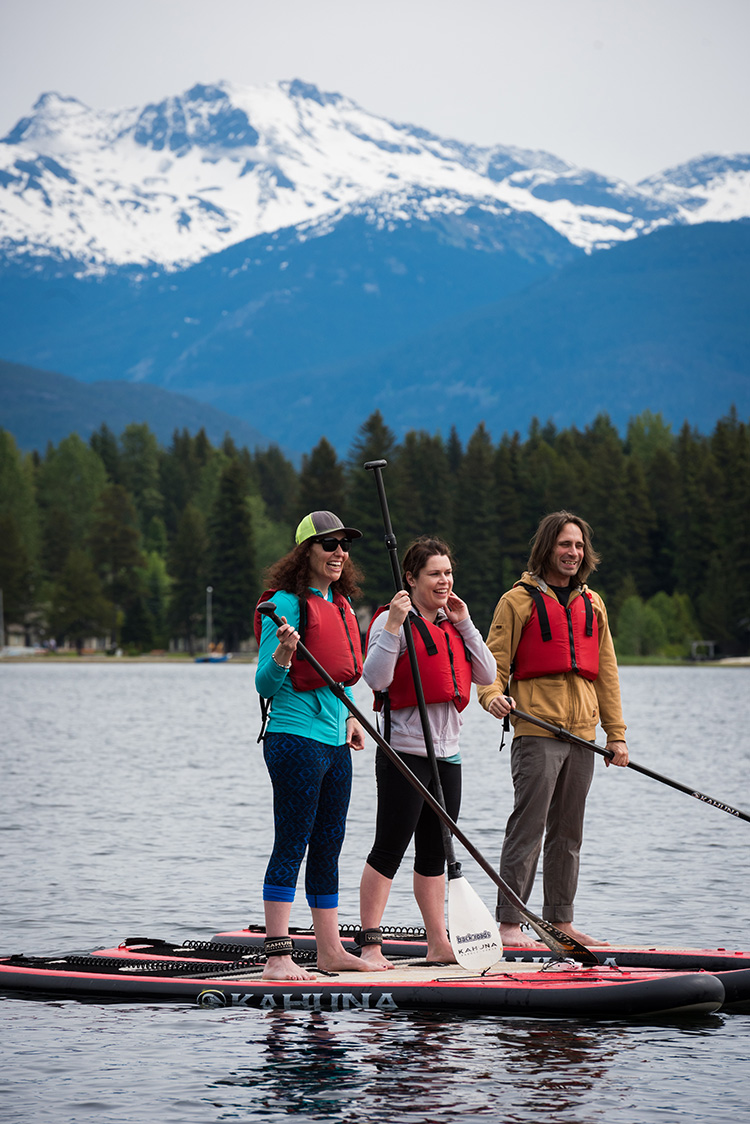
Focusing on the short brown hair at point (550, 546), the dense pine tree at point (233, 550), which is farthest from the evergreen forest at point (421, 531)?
the short brown hair at point (550, 546)

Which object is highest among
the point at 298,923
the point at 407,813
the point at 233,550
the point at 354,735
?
the point at 233,550

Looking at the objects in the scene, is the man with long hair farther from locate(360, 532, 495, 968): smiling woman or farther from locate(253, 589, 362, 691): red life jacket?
locate(253, 589, 362, 691): red life jacket

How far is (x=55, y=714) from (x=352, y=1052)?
40.9 metres

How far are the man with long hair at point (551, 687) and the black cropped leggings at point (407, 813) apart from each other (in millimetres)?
544

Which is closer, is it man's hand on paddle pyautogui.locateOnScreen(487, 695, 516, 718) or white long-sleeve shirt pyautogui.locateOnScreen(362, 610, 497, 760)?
white long-sleeve shirt pyautogui.locateOnScreen(362, 610, 497, 760)

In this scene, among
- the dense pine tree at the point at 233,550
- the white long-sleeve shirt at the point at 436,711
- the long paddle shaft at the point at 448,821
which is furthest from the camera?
the dense pine tree at the point at 233,550

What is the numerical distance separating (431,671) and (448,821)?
0.80 meters

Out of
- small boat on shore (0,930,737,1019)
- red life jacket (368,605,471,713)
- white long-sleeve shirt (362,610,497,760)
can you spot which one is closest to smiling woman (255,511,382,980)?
white long-sleeve shirt (362,610,497,760)

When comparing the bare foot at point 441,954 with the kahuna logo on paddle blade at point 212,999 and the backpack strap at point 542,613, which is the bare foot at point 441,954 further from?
the backpack strap at point 542,613

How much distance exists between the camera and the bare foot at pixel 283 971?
27.9 ft

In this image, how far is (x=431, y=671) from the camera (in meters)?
8.34

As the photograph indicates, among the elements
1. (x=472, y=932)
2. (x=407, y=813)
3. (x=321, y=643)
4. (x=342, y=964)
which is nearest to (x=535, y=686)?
(x=407, y=813)

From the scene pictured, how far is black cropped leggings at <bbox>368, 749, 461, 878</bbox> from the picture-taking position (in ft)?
27.5

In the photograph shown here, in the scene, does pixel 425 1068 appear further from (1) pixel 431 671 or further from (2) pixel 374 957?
(1) pixel 431 671
